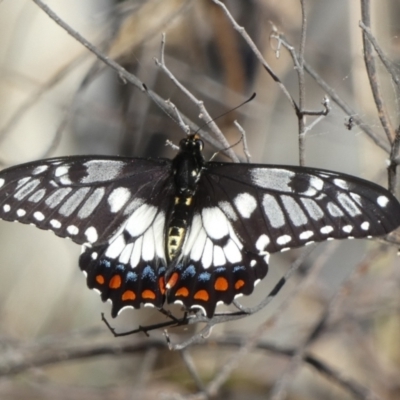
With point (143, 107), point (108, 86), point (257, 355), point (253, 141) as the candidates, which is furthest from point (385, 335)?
point (108, 86)

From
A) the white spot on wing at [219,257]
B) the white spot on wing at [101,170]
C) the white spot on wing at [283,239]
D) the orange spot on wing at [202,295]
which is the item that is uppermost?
the white spot on wing at [101,170]

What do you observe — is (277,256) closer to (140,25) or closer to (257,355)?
(257,355)

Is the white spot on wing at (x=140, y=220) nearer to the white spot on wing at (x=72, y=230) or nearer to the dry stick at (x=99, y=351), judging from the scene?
the white spot on wing at (x=72, y=230)

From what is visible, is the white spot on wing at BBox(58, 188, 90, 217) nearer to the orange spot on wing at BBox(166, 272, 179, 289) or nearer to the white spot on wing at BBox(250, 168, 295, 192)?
the orange spot on wing at BBox(166, 272, 179, 289)

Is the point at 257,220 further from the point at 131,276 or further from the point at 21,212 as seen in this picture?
the point at 21,212

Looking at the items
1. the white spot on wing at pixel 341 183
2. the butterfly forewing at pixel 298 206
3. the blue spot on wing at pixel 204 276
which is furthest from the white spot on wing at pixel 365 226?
the blue spot on wing at pixel 204 276

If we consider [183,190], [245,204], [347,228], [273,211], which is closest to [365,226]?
[347,228]
